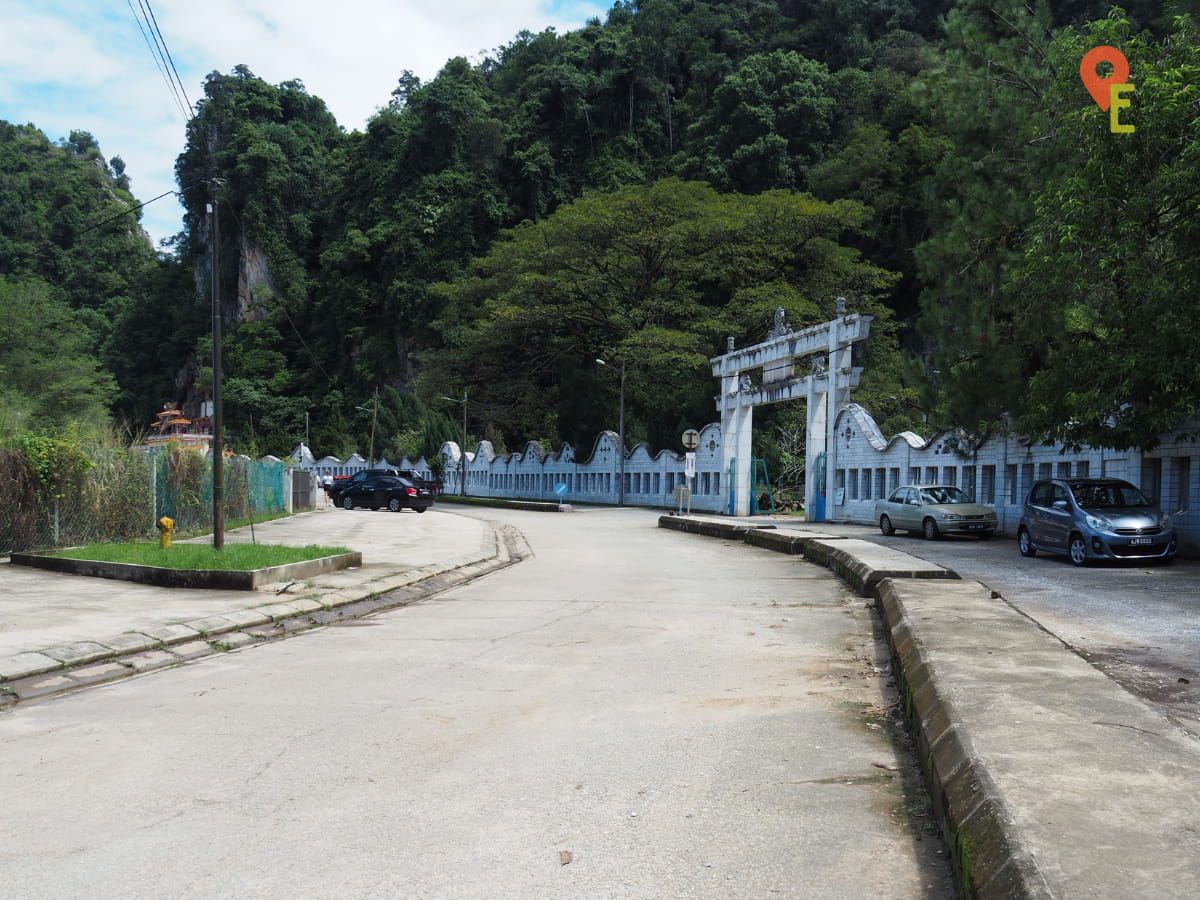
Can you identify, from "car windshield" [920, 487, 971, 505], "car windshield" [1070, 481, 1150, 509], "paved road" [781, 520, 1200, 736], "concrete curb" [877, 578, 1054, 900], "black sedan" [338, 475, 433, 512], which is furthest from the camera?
"black sedan" [338, 475, 433, 512]

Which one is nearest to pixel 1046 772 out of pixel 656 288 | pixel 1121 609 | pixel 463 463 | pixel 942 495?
pixel 1121 609

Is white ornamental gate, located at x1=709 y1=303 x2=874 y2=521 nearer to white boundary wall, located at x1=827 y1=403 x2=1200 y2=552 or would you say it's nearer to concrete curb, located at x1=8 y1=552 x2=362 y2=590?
white boundary wall, located at x1=827 y1=403 x2=1200 y2=552

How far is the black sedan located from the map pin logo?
92.9 feet

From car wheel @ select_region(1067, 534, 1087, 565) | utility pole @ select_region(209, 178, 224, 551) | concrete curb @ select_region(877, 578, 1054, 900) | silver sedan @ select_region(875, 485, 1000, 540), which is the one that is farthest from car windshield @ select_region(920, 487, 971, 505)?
concrete curb @ select_region(877, 578, 1054, 900)

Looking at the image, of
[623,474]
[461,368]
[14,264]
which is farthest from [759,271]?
[14,264]

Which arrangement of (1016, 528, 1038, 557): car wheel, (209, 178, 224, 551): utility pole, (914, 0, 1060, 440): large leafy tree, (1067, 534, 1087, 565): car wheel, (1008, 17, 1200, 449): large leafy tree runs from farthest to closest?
1. (914, 0, 1060, 440): large leafy tree
2. (1016, 528, 1038, 557): car wheel
3. (1067, 534, 1087, 565): car wheel
4. (209, 178, 224, 551): utility pole
5. (1008, 17, 1200, 449): large leafy tree

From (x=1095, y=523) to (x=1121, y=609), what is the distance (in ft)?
19.7

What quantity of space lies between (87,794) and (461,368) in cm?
4968

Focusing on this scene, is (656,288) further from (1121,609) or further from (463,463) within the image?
(1121,609)

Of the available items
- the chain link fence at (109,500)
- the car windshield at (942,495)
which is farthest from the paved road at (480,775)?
the car windshield at (942,495)

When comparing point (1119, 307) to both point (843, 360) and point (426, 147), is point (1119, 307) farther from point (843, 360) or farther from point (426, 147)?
point (426, 147)

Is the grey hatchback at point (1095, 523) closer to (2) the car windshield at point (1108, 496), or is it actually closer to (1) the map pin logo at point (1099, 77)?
(2) the car windshield at point (1108, 496)

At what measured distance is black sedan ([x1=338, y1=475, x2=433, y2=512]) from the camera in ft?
128

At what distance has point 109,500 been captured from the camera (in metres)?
18.2
